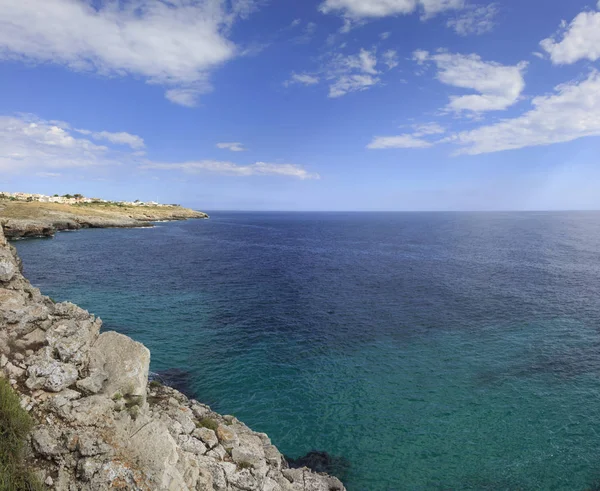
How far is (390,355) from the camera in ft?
129

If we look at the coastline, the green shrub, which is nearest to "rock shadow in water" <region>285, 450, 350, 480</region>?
the green shrub

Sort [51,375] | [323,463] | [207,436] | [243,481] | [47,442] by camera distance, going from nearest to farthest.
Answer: [47,442]
[51,375]
[243,481]
[207,436]
[323,463]

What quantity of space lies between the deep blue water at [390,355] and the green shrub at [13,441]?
1716 centimetres

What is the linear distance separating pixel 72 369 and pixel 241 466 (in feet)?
31.6

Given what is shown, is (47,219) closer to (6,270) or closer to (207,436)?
(6,270)

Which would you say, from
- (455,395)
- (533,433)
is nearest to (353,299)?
(455,395)

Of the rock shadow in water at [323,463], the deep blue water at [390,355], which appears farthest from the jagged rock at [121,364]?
the deep blue water at [390,355]

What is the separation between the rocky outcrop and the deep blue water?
7.89 m

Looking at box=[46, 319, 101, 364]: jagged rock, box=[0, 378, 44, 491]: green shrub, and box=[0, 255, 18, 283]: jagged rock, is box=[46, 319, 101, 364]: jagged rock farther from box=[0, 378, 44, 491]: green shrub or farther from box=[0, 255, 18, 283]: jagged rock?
box=[0, 255, 18, 283]: jagged rock

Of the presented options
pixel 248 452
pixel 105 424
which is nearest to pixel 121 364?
pixel 105 424

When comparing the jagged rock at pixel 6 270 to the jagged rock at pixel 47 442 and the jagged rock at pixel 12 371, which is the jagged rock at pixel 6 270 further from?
the jagged rock at pixel 47 442

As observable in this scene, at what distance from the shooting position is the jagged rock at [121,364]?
1689cm

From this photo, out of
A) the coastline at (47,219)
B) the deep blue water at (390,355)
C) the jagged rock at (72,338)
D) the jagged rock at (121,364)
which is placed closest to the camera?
the jagged rock at (121,364)

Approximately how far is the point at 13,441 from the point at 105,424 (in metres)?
2.95
